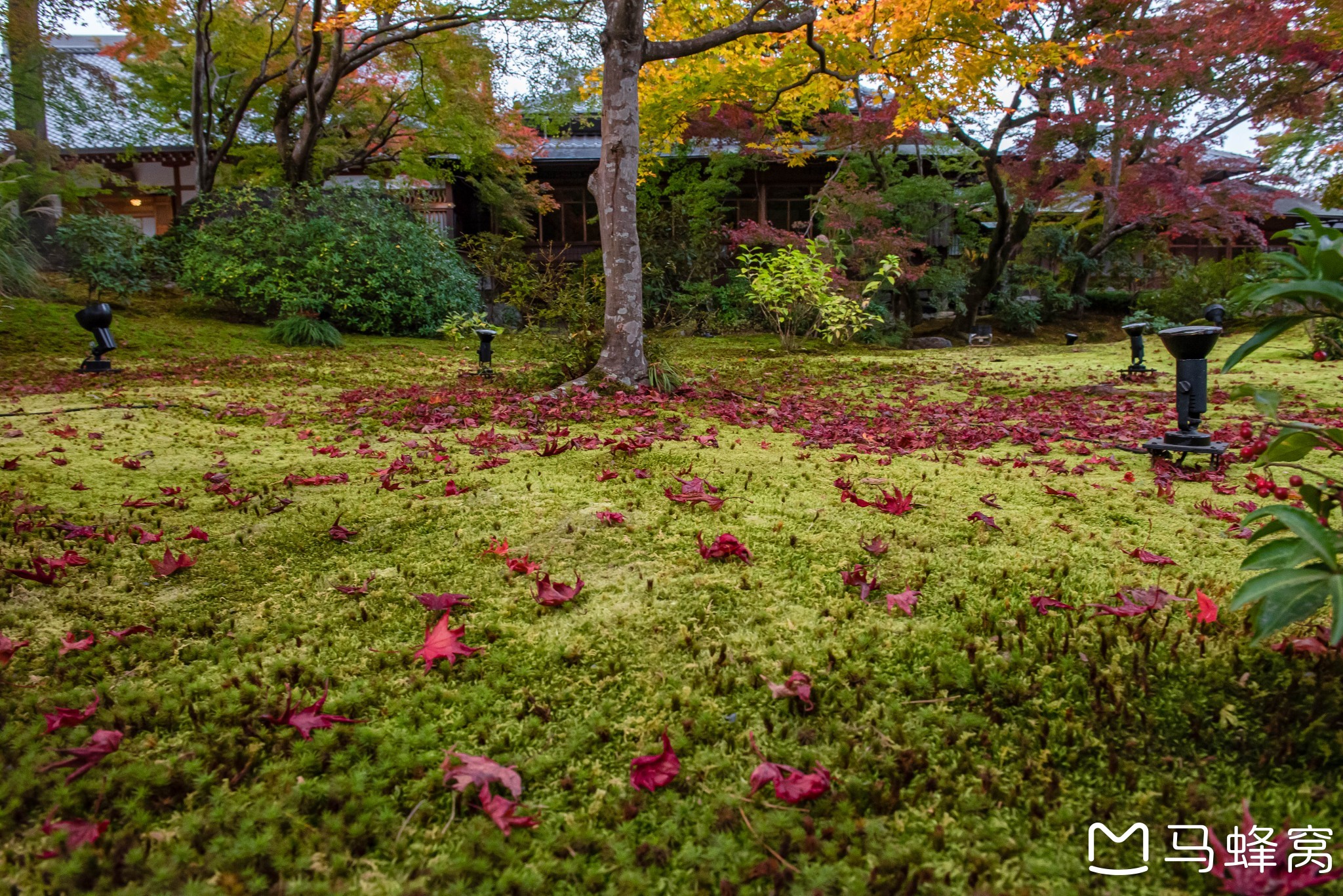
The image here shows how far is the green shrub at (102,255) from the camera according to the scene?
9398 mm

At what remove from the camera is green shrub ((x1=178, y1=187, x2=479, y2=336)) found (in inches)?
379

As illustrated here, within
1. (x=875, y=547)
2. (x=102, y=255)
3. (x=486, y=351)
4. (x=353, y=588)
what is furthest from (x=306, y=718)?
(x=102, y=255)

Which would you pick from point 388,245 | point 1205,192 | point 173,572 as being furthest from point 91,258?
point 1205,192

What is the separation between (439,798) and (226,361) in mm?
Result: 7442

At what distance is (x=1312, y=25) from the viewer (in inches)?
382

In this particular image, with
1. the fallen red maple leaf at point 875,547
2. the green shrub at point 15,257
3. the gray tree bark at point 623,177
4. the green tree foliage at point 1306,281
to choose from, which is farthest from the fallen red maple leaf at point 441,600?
the green shrub at point 15,257

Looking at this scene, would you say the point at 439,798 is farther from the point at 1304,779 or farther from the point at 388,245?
the point at 388,245

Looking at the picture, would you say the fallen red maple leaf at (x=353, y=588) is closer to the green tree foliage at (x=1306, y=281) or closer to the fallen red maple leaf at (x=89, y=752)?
the fallen red maple leaf at (x=89, y=752)

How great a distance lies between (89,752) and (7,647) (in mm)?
528

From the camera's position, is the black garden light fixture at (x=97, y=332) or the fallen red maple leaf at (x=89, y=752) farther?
the black garden light fixture at (x=97, y=332)

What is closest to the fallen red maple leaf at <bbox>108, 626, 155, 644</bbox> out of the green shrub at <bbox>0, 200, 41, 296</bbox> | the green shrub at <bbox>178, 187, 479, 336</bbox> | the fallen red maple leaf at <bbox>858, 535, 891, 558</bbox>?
the fallen red maple leaf at <bbox>858, 535, 891, 558</bbox>

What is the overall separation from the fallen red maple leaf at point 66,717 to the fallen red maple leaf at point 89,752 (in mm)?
66

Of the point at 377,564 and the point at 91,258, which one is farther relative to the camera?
the point at 91,258

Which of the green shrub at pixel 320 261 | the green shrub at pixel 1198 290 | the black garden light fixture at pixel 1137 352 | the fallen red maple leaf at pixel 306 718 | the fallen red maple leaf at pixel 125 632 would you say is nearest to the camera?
the fallen red maple leaf at pixel 306 718
